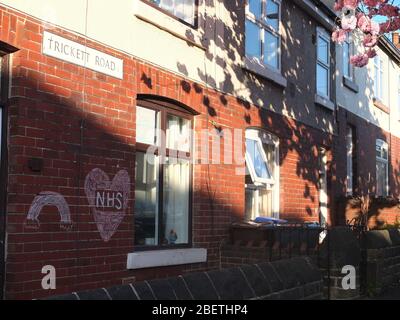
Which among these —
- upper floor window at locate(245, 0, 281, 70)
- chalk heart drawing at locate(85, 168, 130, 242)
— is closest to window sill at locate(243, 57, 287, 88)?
upper floor window at locate(245, 0, 281, 70)

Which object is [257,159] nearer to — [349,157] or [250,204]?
[250,204]

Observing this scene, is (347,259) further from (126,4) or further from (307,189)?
(126,4)

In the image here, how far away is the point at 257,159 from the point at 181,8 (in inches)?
123

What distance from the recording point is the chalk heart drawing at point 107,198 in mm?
6402

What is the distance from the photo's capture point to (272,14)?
1055 centimetres

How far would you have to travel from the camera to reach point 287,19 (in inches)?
434

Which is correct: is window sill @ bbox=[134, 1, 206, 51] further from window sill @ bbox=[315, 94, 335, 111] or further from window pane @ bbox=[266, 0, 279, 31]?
window sill @ bbox=[315, 94, 335, 111]

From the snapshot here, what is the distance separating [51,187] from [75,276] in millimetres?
1043

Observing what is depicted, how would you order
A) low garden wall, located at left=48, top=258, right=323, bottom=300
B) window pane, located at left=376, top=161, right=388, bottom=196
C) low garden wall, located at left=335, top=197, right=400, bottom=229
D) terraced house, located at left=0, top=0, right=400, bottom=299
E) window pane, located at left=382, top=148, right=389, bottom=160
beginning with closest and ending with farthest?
low garden wall, located at left=48, top=258, right=323, bottom=300 → terraced house, located at left=0, top=0, right=400, bottom=299 → low garden wall, located at left=335, top=197, right=400, bottom=229 → window pane, located at left=376, top=161, right=388, bottom=196 → window pane, located at left=382, top=148, right=389, bottom=160

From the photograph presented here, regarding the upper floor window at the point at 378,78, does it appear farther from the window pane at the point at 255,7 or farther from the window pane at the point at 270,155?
the window pane at the point at 255,7

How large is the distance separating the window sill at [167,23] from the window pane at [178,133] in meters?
1.16

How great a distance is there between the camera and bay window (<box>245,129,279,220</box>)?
970cm

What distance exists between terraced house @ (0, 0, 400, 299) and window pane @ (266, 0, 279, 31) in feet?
0.13
